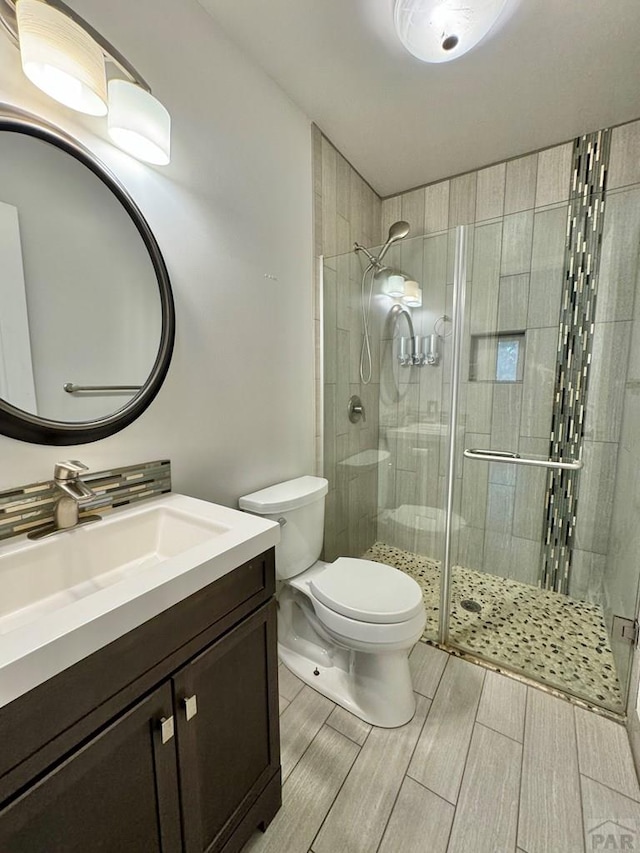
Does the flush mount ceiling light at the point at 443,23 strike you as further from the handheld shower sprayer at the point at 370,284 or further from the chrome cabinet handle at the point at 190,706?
the chrome cabinet handle at the point at 190,706

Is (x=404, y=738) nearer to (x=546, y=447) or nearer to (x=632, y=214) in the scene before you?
(x=546, y=447)

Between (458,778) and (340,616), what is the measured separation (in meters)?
0.58

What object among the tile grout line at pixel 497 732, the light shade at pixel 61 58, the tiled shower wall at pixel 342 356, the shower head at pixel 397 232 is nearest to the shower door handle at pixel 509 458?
the tiled shower wall at pixel 342 356

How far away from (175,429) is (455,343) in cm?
137

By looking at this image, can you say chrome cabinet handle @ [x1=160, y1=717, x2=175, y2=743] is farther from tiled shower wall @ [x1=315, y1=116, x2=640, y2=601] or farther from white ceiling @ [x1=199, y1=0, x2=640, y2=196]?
white ceiling @ [x1=199, y1=0, x2=640, y2=196]

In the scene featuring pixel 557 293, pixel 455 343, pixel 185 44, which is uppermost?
pixel 185 44

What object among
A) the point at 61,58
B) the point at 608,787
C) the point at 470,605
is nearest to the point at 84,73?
the point at 61,58

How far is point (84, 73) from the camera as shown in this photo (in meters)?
0.84

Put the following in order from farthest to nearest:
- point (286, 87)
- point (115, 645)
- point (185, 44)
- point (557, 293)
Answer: point (557, 293) → point (286, 87) → point (185, 44) → point (115, 645)

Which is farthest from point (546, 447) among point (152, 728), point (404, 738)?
point (152, 728)

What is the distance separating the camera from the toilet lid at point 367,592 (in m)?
1.24

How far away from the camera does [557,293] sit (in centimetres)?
189

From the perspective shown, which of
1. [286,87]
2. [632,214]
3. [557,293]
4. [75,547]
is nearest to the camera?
[75,547]

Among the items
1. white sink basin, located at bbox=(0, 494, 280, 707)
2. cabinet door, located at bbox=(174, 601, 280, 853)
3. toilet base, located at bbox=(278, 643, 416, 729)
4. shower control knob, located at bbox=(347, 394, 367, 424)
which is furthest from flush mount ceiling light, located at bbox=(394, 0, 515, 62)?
toilet base, located at bbox=(278, 643, 416, 729)
